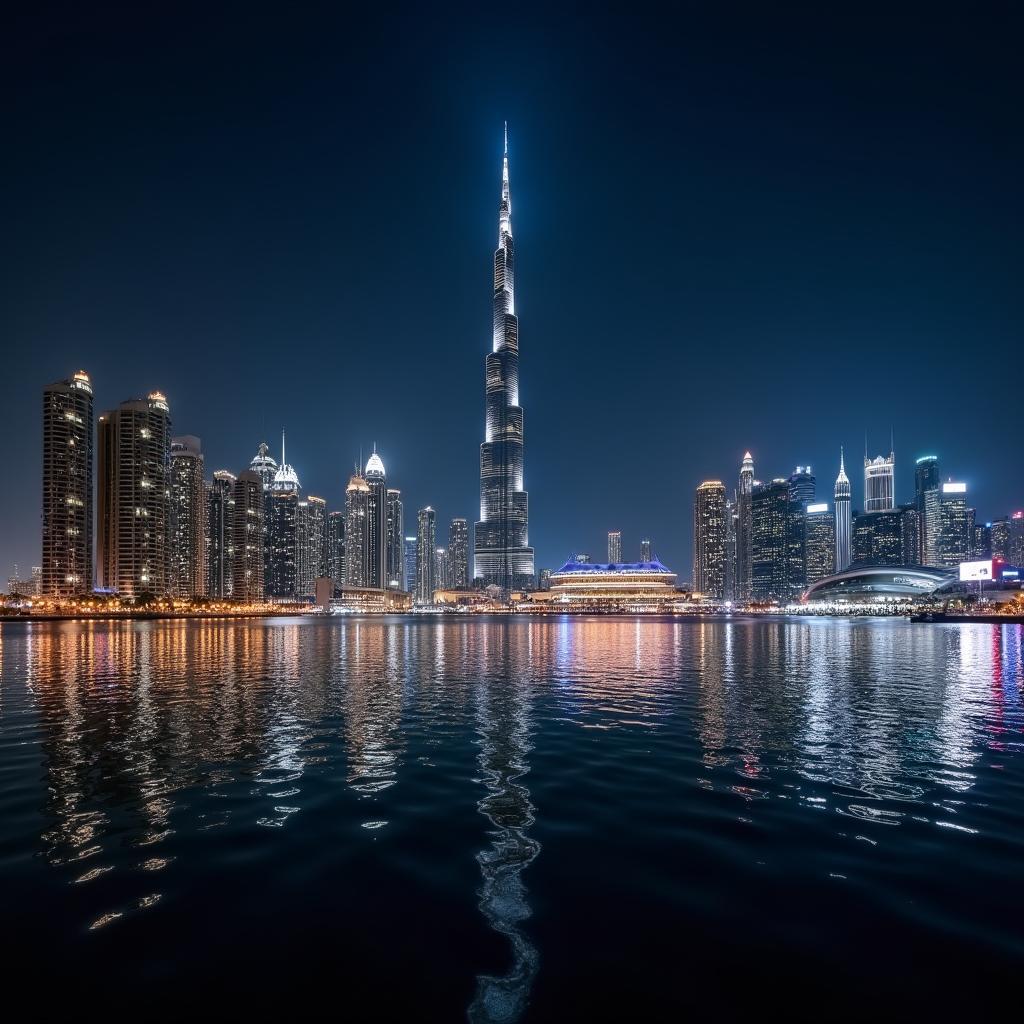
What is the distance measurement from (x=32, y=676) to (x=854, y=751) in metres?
49.0

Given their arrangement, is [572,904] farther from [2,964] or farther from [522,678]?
[522,678]

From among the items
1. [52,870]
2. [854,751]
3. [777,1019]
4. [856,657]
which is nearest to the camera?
[777,1019]

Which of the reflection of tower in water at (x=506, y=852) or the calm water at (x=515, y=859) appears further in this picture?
the calm water at (x=515, y=859)

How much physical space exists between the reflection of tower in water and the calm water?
0.19ft

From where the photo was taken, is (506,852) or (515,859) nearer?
(515,859)

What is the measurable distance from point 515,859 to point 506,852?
38 cm

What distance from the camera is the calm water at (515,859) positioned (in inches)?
291

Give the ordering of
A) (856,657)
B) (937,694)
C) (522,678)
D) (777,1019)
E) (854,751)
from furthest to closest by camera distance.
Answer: (856,657), (522,678), (937,694), (854,751), (777,1019)

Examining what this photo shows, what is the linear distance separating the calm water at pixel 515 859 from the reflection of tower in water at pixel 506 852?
0.06m

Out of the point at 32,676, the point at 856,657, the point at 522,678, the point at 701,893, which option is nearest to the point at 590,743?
the point at 701,893

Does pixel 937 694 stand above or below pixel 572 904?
below

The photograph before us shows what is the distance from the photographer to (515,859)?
36.3 feet

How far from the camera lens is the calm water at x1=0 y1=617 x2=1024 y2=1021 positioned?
24.2ft

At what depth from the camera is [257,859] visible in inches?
441
